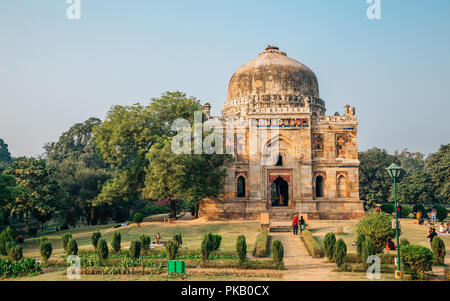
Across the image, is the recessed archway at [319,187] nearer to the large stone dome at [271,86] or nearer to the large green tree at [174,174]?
the large stone dome at [271,86]

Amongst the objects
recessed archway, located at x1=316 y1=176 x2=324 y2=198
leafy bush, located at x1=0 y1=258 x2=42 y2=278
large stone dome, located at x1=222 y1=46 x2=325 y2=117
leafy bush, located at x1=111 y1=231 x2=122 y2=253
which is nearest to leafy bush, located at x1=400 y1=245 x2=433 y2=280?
leafy bush, located at x1=111 y1=231 x2=122 y2=253

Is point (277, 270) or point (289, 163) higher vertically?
point (289, 163)

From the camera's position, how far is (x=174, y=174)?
27.3 metres

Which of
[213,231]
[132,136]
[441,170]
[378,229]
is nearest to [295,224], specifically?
[213,231]

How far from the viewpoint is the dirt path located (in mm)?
14339

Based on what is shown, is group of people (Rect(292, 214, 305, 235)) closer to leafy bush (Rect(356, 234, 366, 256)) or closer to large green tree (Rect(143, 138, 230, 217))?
large green tree (Rect(143, 138, 230, 217))

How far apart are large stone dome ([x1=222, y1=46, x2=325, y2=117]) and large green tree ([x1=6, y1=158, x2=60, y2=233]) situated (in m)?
16.4

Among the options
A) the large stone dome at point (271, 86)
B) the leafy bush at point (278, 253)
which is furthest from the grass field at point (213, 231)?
the large stone dome at point (271, 86)
